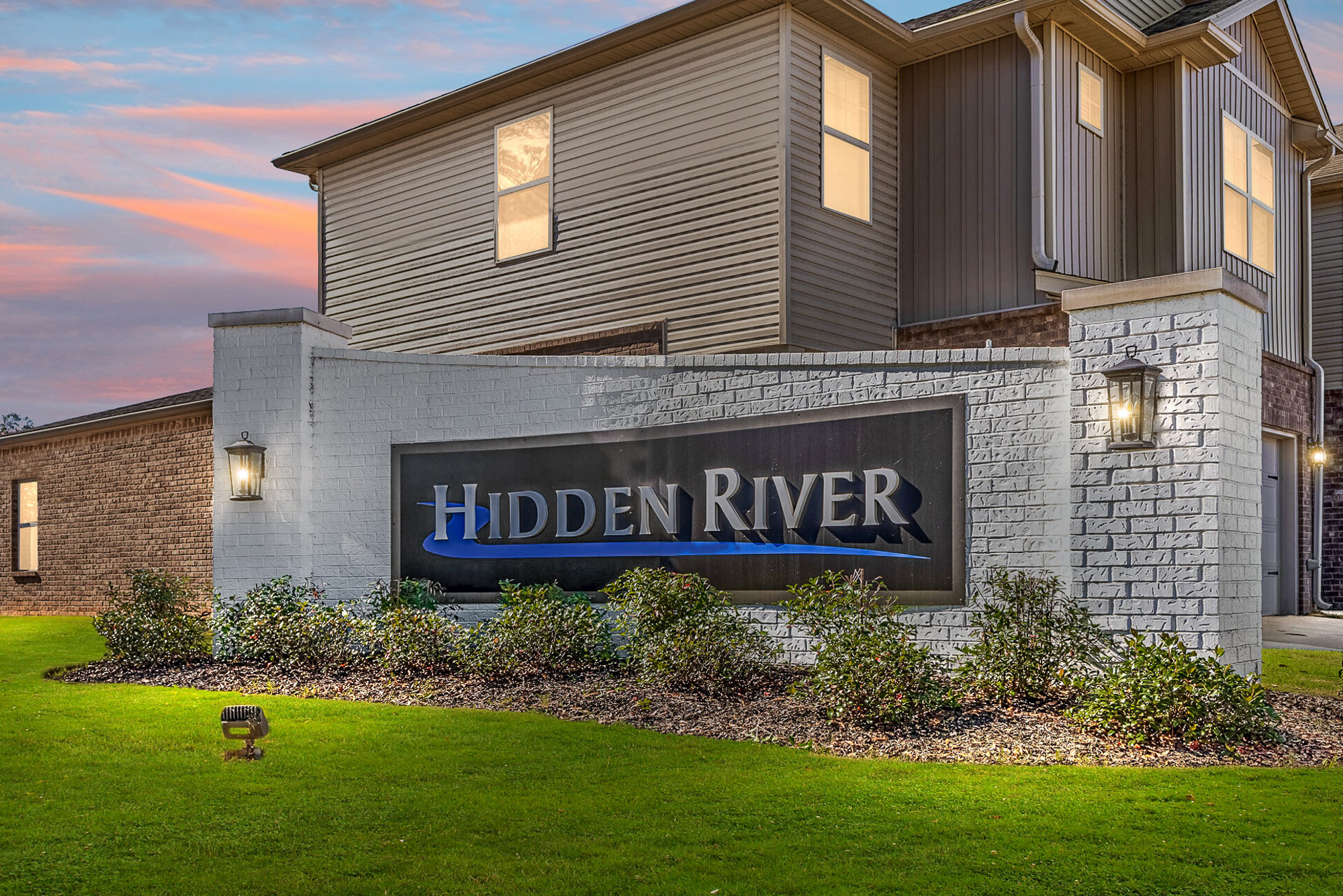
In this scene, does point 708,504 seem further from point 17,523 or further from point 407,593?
point 17,523

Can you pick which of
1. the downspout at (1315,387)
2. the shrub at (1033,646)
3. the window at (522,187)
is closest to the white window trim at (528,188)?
the window at (522,187)

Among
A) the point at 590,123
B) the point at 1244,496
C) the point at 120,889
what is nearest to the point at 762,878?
the point at 120,889

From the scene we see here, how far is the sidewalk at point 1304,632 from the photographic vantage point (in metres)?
12.5

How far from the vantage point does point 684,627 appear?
9.07 m

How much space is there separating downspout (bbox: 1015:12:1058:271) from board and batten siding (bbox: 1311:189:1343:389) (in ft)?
26.3

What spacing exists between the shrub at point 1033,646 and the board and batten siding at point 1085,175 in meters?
5.68

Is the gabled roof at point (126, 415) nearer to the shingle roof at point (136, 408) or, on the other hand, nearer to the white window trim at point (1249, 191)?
the shingle roof at point (136, 408)

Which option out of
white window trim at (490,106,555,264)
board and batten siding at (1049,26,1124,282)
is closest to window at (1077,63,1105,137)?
board and batten siding at (1049,26,1124,282)

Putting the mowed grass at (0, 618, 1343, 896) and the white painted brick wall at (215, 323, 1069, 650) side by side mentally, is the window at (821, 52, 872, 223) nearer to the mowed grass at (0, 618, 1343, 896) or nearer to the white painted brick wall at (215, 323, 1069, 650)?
the white painted brick wall at (215, 323, 1069, 650)

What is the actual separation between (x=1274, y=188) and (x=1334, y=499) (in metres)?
4.83

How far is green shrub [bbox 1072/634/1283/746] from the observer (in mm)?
7043

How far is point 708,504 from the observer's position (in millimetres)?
10258

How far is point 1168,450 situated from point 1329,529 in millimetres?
11545

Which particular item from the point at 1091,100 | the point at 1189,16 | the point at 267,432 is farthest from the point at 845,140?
the point at 267,432
